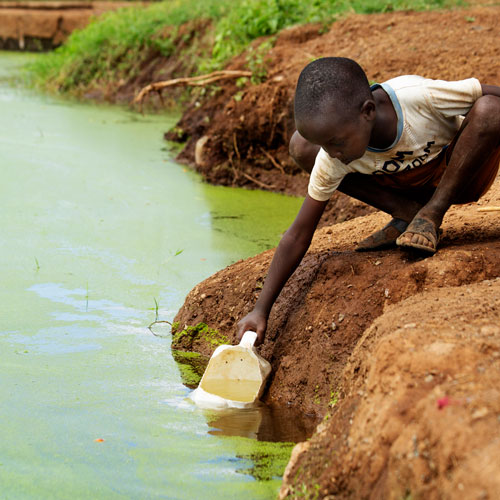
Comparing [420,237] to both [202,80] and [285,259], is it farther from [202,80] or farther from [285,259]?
[202,80]

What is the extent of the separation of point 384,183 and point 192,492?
1.24 m

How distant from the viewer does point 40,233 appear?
411cm

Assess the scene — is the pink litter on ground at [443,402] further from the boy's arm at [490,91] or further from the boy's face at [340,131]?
the boy's arm at [490,91]

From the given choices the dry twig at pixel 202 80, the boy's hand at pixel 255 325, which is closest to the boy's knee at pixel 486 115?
the boy's hand at pixel 255 325

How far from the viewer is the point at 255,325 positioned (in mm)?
2443

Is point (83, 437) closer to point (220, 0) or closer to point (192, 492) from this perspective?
point (192, 492)

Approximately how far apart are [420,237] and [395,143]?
0.30m

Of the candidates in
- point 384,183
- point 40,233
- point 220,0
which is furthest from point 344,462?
point 220,0

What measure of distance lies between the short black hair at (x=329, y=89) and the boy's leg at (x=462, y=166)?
0.35 meters

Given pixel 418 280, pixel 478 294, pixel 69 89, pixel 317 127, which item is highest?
pixel 317 127

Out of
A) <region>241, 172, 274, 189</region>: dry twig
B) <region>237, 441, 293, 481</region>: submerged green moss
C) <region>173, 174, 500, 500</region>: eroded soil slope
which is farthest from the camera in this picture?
<region>241, 172, 274, 189</region>: dry twig

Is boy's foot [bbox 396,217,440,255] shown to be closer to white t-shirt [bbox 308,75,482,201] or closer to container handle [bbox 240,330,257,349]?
white t-shirt [bbox 308,75,482,201]

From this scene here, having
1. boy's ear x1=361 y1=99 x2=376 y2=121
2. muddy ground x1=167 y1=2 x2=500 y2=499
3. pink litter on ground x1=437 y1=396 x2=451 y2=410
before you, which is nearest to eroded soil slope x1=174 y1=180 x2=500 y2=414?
muddy ground x1=167 y1=2 x2=500 y2=499

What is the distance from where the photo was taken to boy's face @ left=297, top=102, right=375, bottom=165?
215 centimetres
